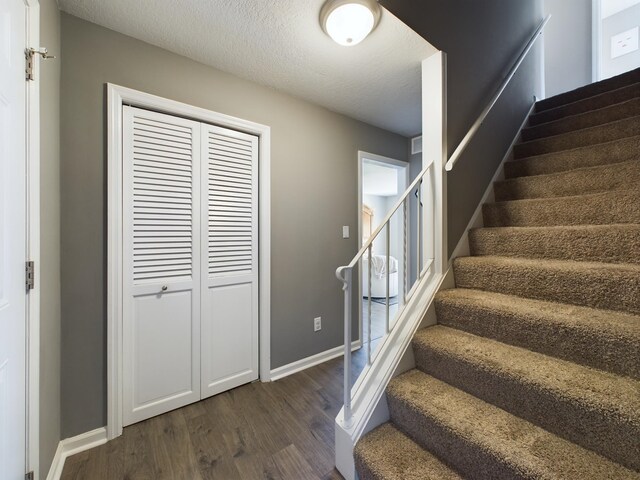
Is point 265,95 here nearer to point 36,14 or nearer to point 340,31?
point 340,31

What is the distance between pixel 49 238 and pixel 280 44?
1653 mm

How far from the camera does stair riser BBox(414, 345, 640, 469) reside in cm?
83

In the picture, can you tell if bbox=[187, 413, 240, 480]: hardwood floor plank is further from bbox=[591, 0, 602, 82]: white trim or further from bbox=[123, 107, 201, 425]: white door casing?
bbox=[591, 0, 602, 82]: white trim

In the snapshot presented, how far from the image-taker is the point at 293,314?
7.48 ft

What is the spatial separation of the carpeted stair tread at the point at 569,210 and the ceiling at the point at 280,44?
47.0 inches

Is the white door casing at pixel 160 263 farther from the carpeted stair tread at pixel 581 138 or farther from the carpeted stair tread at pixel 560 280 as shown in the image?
the carpeted stair tread at pixel 581 138

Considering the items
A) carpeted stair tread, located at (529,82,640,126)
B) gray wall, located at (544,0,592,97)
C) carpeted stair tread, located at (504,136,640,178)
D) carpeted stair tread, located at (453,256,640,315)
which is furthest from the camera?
gray wall, located at (544,0,592,97)

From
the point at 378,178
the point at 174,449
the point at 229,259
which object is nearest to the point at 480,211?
the point at 229,259

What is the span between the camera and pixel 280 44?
5.47 feet

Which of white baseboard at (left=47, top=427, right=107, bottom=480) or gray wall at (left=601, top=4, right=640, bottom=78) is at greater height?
gray wall at (left=601, top=4, right=640, bottom=78)

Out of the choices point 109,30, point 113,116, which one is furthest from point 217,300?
point 109,30

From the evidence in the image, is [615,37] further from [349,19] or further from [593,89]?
[349,19]

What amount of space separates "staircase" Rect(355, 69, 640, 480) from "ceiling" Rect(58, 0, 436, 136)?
1.29m

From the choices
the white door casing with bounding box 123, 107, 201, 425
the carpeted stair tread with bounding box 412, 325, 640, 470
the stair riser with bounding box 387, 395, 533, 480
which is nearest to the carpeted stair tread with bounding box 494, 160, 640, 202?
the carpeted stair tread with bounding box 412, 325, 640, 470
